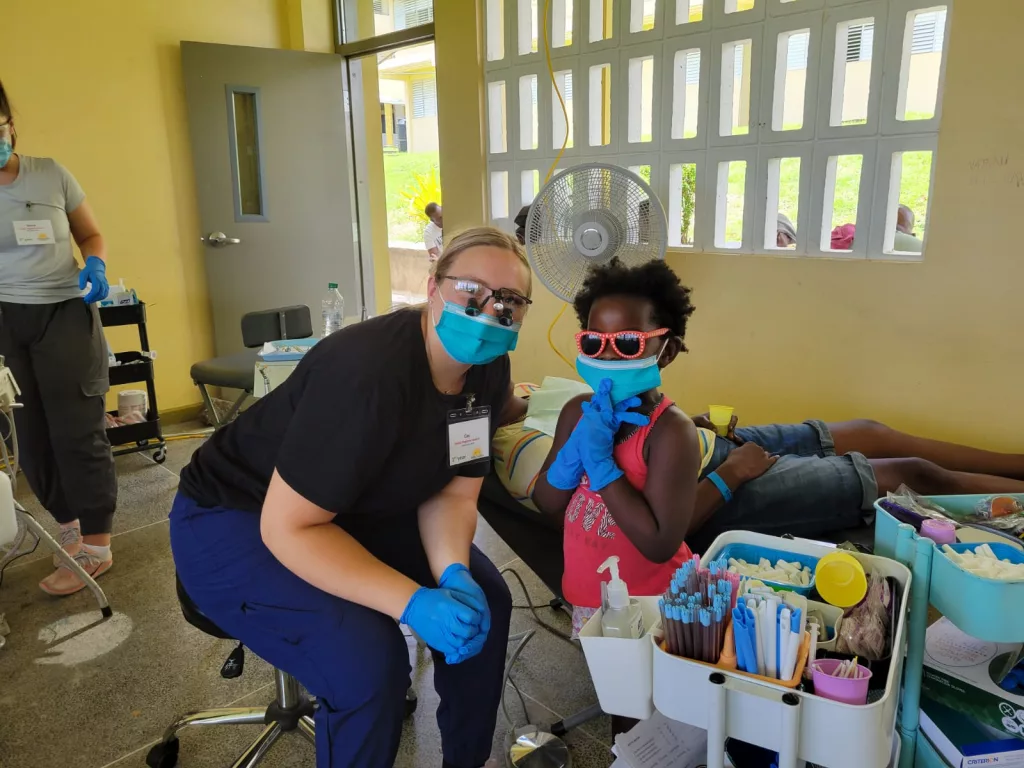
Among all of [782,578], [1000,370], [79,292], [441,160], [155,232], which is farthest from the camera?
[155,232]

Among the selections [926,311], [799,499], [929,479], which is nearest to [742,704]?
[799,499]

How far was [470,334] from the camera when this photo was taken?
122 cm

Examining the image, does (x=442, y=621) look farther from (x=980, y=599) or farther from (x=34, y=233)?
(x=34, y=233)

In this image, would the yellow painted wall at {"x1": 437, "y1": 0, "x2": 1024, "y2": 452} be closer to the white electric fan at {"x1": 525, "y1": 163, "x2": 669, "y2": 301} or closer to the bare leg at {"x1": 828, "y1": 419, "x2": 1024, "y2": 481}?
the bare leg at {"x1": 828, "y1": 419, "x2": 1024, "y2": 481}

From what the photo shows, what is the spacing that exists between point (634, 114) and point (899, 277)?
1.11m

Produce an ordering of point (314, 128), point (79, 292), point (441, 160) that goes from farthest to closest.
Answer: point (314, 128)
point (441, 160)
point (79, 292)

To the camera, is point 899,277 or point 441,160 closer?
point 899,277

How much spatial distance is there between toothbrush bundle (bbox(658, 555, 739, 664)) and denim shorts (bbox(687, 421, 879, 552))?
2.77ft

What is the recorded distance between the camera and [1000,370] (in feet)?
7.08

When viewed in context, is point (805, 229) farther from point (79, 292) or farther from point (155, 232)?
point (155, 232)

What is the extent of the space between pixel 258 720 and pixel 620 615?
1.03 metres

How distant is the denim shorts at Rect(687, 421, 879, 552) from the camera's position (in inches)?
70.3

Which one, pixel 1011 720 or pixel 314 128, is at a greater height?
pixel 314 128

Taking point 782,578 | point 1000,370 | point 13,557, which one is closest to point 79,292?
point 13,557
